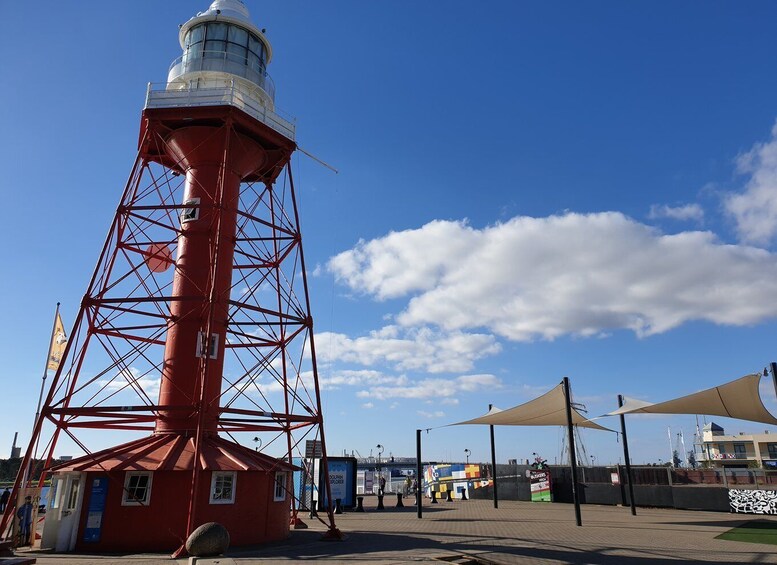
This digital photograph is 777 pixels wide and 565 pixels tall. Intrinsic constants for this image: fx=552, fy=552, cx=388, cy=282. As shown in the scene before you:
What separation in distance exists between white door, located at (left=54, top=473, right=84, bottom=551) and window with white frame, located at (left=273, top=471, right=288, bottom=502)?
5.14 metres

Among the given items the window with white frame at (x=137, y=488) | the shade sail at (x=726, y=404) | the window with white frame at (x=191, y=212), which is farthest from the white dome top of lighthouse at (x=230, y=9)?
the shade sail at (x=726, y=404)

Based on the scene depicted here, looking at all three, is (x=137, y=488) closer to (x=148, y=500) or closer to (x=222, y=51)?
(x=148, y=500)

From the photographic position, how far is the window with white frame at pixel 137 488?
14688 mm

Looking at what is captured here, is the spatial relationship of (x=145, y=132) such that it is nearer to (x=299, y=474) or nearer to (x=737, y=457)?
(x=299, y=474)

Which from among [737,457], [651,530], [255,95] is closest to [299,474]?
[651,530]

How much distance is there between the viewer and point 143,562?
40.3 ft

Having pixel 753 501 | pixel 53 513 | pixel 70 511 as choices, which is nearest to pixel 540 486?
pixel 753 501

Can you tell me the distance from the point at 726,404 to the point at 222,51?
22927 mm

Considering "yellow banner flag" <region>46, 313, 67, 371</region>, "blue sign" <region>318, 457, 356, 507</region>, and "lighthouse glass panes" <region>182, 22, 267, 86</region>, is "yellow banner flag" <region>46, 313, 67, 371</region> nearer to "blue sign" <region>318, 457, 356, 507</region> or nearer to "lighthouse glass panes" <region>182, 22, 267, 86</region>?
"lighthouse glass panes" <region>182, 22, 267, 86</region>

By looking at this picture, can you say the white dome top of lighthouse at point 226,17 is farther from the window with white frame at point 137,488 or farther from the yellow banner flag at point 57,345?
the window with white frame at point 137,488

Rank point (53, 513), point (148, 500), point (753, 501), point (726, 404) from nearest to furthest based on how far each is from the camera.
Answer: point (148, 500) → point (53, 513) → point (726, 404) → point (753, 501)

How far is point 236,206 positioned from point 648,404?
722 inches

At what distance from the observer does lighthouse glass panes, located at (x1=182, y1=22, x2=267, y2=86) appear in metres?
19.7

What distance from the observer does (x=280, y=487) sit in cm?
1673
